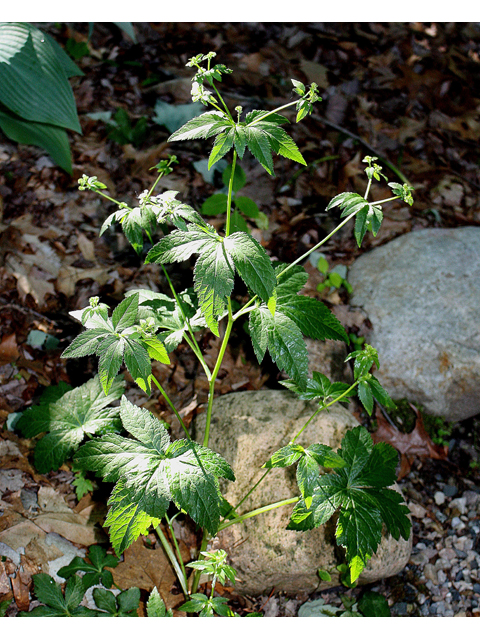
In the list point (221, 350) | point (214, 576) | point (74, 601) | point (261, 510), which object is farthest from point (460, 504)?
point (74, 601)

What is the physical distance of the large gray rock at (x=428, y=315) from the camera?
265 centimetres

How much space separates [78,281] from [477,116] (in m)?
3.48

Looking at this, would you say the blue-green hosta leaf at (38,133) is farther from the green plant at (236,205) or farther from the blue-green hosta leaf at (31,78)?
the green plant at (236,205)

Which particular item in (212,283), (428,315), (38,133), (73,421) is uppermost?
(38,133)

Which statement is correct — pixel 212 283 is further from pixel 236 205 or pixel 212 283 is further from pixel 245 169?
pixel 245 169

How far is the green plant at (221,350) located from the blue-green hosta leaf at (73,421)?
241 mm

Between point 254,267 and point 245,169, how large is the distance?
95.1 inches

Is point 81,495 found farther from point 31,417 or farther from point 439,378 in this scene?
point 439,378

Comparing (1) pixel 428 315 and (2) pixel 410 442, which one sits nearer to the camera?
(2) pixel 410 442

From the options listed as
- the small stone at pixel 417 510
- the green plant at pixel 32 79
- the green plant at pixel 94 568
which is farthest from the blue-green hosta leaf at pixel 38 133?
the small stone at pixel 417 510

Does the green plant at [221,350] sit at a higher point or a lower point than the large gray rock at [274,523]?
higher

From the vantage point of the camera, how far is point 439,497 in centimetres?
241

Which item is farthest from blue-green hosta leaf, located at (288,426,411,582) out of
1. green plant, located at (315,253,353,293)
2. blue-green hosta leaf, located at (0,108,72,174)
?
blue-green hosta leaf, located at (0,108,72,174)

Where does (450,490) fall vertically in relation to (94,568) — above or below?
below
